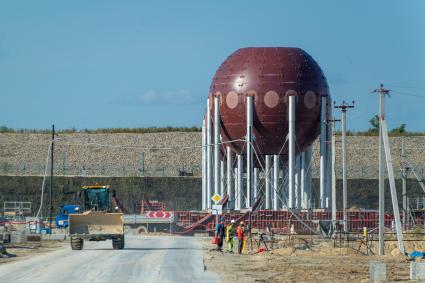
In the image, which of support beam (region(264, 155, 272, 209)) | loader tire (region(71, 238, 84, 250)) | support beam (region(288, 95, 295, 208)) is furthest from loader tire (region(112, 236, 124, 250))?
support beam (region(264, 155, 272, 209))

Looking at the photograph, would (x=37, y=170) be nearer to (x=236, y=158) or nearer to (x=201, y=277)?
(x=236, y=158)

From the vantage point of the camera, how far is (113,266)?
117 feet

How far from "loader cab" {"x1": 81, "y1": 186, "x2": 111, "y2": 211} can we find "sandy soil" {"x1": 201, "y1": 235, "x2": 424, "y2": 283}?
5097 millimetres

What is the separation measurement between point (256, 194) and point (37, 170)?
36150 millimetres

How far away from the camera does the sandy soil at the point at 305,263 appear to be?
106 feet

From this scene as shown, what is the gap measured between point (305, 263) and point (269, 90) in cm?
2584

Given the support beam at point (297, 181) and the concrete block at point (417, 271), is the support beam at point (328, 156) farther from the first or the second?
the concrete block at point (417, 271)

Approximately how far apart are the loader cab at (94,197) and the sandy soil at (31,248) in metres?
2.45

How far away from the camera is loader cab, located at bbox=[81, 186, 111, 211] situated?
50.3 meters

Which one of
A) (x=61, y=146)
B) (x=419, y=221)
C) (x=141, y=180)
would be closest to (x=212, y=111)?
(x=419, y=221)

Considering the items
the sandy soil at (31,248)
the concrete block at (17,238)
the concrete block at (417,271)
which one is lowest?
the concrete block at (417,271)

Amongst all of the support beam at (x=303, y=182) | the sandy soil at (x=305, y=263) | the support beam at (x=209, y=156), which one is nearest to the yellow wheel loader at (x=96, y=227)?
the sandy soil at (x=305, y=263)

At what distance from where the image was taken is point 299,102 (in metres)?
64.8

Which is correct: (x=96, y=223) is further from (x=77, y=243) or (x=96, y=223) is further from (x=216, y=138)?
(x=216, y=138)
